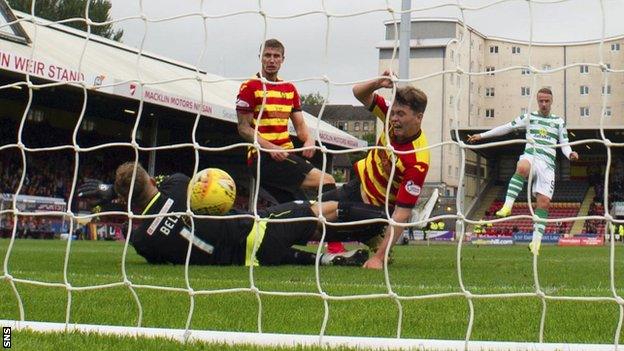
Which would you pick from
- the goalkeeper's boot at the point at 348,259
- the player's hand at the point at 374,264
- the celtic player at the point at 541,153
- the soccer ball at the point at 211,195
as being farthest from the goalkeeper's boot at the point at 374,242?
the soccer ball at the point at 211,195

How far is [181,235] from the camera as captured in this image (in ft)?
19.3

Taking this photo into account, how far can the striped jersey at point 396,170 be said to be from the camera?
5.67 meters

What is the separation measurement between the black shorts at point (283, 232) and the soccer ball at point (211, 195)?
0.36 m

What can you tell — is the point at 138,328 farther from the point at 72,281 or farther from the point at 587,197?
the point at 587,197

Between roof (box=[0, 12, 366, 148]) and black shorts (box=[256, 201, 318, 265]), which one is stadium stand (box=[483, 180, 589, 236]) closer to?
roof (box=[0, 12, 366, 148])

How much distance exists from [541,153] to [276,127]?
2.80 metres

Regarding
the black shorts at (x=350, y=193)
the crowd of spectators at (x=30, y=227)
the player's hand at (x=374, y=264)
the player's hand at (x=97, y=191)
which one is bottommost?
the crowd of spectators at (x=30, y=227)

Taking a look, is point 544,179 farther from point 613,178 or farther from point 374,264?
point 613,178

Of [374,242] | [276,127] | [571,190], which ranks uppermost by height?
[571,190]

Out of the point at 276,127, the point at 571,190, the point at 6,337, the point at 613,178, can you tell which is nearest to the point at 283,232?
the point at 276,127

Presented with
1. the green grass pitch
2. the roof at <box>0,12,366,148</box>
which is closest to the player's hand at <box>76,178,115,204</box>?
the green grass pitch

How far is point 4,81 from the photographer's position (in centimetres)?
2075

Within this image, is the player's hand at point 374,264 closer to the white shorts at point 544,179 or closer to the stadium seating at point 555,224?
the white shorts at point 544,179

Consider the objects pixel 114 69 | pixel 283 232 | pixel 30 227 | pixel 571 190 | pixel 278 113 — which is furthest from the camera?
pixel 571 190
